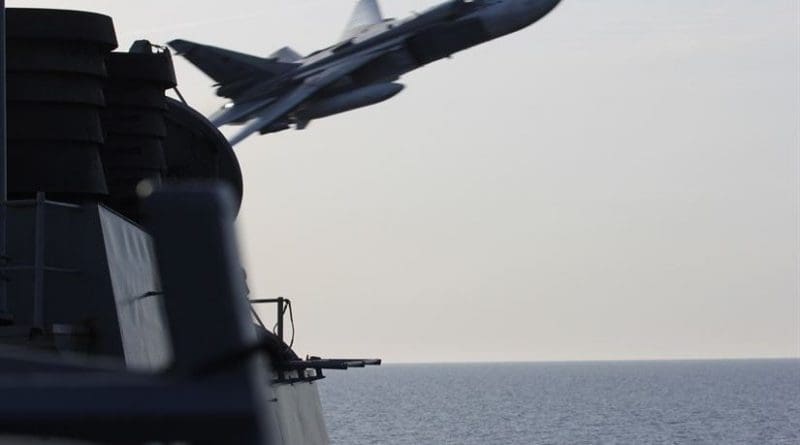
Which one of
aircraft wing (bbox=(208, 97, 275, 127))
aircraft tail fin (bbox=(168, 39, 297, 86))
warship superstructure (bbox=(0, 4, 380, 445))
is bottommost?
warship superstructure (bbox=(0, 4, 380, 445))

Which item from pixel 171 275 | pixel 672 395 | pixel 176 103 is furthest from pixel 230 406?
pixel 672 395

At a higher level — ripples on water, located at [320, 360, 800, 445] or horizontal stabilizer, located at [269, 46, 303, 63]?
horizontal stabilizer, located at [269, 46, 303, 63]

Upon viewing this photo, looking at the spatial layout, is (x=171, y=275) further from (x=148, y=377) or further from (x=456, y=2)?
(x=456, y=2)

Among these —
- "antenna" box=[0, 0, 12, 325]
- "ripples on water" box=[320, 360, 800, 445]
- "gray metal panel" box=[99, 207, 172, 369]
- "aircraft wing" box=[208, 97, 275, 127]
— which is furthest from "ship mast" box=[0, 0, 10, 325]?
"ripples on water" box=[320, 360, 800, 445]

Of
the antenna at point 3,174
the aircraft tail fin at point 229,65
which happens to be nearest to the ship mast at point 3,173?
the antenna at point 3,174

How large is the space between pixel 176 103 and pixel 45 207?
1264 centimetres

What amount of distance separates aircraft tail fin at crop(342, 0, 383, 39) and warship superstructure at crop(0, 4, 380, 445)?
154 feet

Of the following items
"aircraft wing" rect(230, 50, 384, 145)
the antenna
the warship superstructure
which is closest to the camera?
the warship superstructure

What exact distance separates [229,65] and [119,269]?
5513cm

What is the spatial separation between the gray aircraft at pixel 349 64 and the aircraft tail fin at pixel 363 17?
3.34 metres

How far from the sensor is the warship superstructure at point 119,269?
1.87 m

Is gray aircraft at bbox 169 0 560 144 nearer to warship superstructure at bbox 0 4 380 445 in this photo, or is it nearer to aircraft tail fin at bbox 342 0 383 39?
aircraft tail fin at bbox 342 0 383 39

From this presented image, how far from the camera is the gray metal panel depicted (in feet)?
34.7

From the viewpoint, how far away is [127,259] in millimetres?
11156
